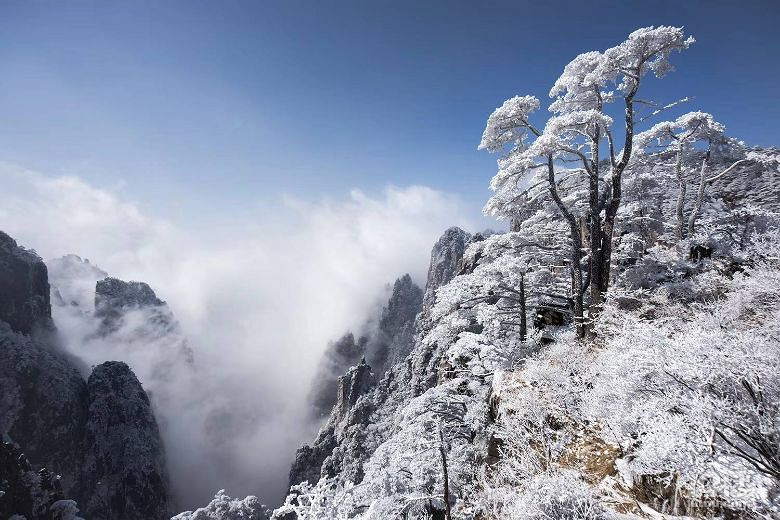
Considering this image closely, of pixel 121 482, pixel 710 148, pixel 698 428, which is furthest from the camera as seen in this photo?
pixel 121 482

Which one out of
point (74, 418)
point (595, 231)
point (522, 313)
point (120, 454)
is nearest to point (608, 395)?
point (595, 231)

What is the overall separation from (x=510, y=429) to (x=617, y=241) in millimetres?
11455

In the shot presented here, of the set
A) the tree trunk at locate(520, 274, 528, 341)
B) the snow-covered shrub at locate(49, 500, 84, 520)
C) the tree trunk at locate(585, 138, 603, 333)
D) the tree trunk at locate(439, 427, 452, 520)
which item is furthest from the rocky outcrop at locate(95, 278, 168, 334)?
the tree trunk at locate(585, 138, 603, 333)

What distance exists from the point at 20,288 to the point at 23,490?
67807 mm

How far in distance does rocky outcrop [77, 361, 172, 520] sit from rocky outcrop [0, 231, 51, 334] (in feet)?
69.8

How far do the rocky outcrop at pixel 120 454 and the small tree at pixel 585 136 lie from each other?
93.9 meters

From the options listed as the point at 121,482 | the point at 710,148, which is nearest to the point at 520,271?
the point at 710,148

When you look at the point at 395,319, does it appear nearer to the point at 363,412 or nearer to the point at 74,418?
the point at 363,412

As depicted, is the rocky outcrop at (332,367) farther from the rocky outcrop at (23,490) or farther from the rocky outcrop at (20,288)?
the rocky outcrop at (23,490)

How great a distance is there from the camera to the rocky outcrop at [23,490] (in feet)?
112

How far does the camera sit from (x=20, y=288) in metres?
79.9

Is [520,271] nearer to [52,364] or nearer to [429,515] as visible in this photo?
[429,515]

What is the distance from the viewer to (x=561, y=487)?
6438 mm

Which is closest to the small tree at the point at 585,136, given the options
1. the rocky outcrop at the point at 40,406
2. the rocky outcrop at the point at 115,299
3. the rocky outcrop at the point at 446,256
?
the rocky outcrop at the point at 446,256
